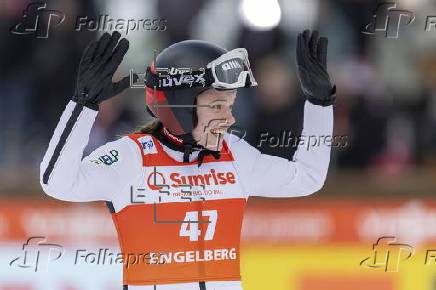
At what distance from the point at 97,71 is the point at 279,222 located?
4.67m

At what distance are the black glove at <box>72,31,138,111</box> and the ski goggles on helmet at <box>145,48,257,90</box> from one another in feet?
1.01

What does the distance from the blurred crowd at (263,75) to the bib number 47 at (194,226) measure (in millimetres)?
4353

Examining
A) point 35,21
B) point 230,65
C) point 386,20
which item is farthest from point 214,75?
point 386,20

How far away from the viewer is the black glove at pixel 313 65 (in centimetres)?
452

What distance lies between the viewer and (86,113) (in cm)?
407

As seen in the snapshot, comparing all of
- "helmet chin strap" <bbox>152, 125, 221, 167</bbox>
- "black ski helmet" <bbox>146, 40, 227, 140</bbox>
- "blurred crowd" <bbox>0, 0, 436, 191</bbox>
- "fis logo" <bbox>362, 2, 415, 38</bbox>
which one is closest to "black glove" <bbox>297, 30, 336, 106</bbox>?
"black ski helmet" <bbox>146, 40, 227, 140</bbox>

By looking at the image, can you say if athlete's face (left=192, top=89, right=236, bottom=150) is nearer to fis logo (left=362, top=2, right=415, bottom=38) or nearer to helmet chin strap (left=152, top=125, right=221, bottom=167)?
helmet chin strap (left=152, top=125, right=221, bottom=167)

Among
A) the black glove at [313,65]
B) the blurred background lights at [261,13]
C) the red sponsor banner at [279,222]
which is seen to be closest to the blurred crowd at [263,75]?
the blurred background lights at [261,13]

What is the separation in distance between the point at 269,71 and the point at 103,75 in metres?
5.07

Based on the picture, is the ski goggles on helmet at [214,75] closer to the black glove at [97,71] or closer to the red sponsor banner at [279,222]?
the black glove at [97,71]

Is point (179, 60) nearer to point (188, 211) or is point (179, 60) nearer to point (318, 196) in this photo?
point (188, 211)

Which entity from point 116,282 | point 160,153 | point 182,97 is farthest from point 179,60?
point 116,282

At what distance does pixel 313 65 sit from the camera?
14.9 ft

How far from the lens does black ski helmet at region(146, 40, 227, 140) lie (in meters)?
4.32
